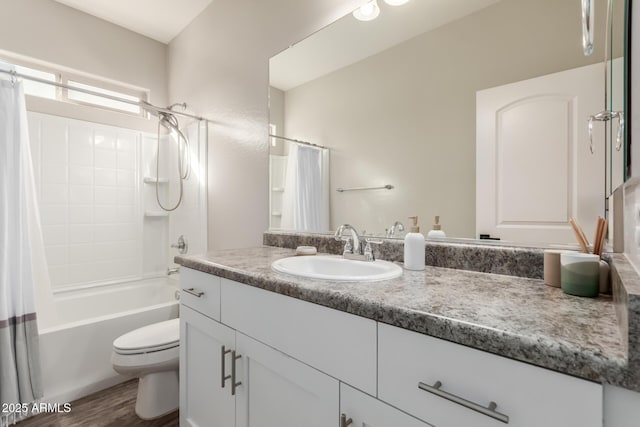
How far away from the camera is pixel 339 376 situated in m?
0.73

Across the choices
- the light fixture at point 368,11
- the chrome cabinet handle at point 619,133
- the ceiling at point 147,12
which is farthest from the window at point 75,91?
the chrome cabinet handle at point 619,133

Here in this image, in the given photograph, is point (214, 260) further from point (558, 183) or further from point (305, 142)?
point (558, 183)

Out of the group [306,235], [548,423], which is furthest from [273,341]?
[306,235]

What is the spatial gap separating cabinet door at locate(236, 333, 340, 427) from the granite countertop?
0.67ft

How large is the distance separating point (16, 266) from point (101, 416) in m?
0.94

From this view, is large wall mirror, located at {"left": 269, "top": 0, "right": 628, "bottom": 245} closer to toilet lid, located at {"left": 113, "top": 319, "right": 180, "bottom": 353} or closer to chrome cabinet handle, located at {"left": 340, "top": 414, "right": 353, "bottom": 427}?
chrome cabinet handle, located at {"left": 340, "top": 414, "right": 353, "bottom": 427}

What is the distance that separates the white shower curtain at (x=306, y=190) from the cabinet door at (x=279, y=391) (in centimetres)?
77

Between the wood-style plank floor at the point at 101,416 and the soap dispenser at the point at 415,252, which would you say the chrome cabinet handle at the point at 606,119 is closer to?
the soap dispenser at the point at 415,252

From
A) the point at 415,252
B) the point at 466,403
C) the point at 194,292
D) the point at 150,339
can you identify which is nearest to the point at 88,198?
the point at 150,339

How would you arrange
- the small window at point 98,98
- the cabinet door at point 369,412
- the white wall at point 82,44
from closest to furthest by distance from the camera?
the cabinet door at point 369,412 → the white wall at point 82,44 → the small window at point 98,98

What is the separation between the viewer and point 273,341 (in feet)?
2.99

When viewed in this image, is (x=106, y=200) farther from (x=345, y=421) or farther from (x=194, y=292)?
(x=345, y=421)

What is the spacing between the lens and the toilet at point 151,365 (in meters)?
1.56

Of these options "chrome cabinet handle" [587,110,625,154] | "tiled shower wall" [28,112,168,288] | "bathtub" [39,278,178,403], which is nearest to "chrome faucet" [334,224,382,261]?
"chrome cabinet handle" [587,110,625,154]
